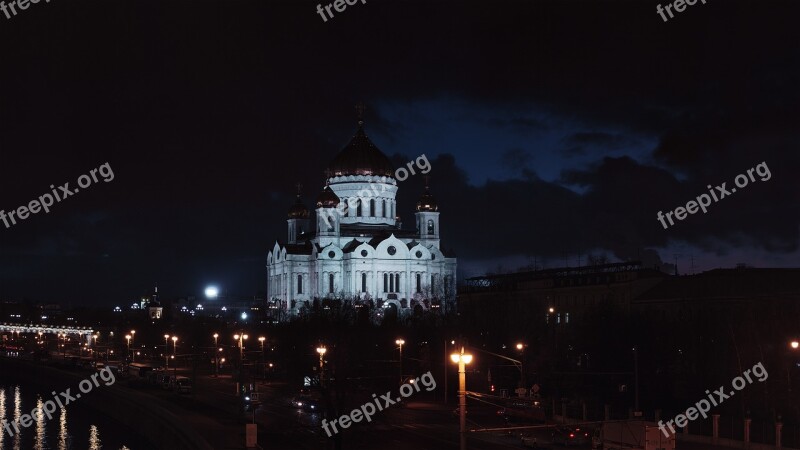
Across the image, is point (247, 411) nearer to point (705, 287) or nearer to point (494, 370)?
point (494, 370)

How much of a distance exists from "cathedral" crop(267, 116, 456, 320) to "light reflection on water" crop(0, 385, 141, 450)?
35335 mm

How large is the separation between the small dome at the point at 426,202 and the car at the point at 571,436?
78.0 metres

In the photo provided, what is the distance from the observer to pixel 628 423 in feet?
117

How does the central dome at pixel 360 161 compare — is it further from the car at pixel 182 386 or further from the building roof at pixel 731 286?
the car at pixel 182 386

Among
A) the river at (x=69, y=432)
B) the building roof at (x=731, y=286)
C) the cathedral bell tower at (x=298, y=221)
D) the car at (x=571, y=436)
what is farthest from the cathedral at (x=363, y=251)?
the car at (x=571, y=436)

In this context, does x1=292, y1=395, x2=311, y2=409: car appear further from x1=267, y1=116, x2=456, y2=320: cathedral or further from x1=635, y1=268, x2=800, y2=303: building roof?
x1=267, y1=116, x2=456, y2=320: cathedral

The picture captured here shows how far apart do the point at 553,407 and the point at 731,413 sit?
7.25 meters

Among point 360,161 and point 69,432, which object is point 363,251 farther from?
point 69,432

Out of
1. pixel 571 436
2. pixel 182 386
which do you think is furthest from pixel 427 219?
pixel 571 436

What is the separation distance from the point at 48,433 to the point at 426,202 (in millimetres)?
59815

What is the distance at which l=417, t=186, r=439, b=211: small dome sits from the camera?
395ft

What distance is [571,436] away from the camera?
41062 millimetres

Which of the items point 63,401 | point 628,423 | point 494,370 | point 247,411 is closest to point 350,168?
point 63,401

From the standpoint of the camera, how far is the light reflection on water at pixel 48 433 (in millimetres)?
61062
